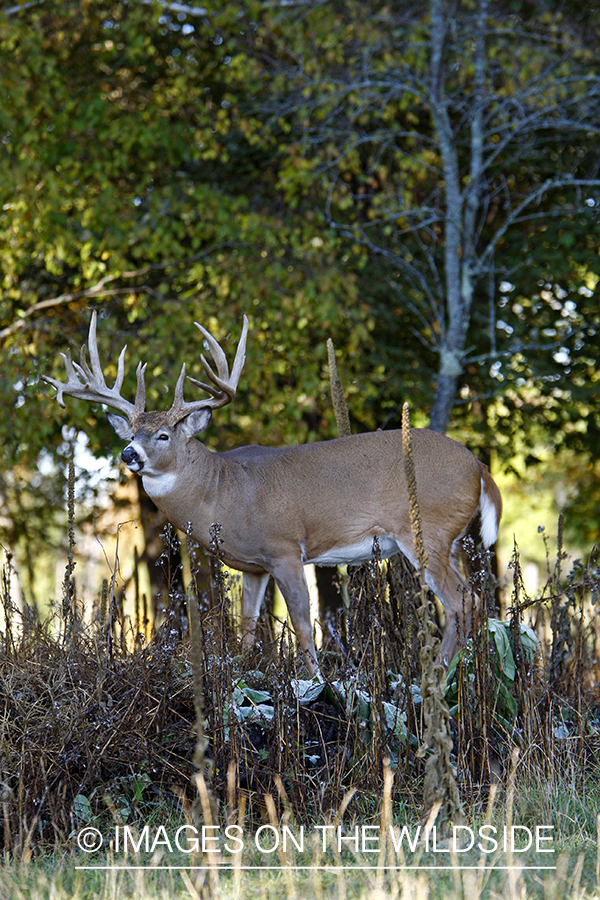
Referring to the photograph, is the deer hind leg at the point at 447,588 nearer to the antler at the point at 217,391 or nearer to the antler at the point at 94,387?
the antler at the point at 217,391

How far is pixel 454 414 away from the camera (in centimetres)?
1131

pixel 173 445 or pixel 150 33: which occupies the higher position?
pixel 150 33

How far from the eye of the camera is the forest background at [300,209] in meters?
9.28

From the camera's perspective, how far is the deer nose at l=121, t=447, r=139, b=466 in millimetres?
6199

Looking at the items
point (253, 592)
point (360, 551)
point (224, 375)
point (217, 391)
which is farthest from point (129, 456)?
point (360, 551)

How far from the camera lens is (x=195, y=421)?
264 inches

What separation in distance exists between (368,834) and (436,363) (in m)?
7.78

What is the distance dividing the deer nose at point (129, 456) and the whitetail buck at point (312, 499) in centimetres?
7

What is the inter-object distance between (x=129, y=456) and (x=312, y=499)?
1.21 meters

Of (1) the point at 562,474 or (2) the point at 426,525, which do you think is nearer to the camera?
(2) the point at 426,525

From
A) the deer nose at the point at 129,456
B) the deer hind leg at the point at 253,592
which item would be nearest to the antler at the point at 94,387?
the deer nose at the point at 129,456

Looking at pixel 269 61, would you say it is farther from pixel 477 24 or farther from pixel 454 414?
pixel 454 414

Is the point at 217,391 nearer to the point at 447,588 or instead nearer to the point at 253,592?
the point at 253,592

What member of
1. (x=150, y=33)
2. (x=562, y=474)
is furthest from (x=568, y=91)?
(x=562, y=474)
